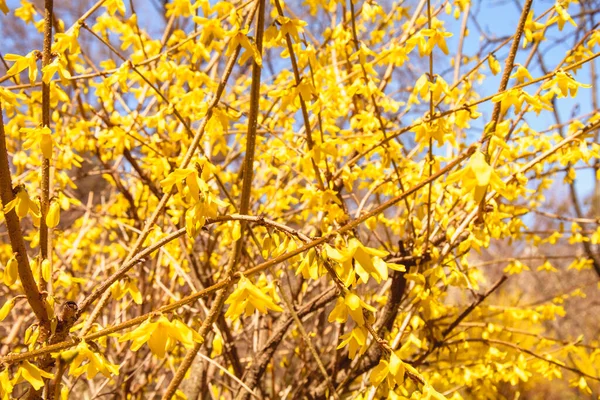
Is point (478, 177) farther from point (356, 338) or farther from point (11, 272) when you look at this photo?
point (11, 272)

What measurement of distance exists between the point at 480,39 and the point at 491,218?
283cm

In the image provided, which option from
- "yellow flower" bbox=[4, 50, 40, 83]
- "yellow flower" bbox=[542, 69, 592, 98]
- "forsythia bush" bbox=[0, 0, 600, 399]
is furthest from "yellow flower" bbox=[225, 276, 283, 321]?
"yellow flower" bbox=[542, 69, 592, 98]

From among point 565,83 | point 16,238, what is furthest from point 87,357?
point 565,83

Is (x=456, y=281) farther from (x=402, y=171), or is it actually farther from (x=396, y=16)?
(x=396, y=16)

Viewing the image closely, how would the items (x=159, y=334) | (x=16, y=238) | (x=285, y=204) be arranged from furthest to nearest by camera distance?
(x=285, y=204)
(x=16, y=238)
(x=159, y=334)

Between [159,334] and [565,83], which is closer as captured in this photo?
[159,334]

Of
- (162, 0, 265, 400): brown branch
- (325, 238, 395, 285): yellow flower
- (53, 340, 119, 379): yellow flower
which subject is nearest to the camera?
(53, 340, 119, 379): yellow flower

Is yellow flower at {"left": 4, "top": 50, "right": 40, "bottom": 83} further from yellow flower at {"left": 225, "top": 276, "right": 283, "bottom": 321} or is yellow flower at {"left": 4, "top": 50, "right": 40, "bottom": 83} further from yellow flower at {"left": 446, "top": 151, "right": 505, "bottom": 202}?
yellow flower at {"left": 446, "top": 151, "right": 505, "bottom": 202}

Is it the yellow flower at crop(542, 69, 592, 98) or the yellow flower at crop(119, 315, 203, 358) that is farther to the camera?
the yellow flower at crop(542, 69, 592, 98)

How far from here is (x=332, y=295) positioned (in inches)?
81.0

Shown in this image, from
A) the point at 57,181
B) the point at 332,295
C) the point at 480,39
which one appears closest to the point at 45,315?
the point at 57,181

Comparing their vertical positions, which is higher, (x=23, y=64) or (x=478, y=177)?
(x=23, y=64)

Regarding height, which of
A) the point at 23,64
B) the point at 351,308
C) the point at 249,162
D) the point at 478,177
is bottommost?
the point at 351,308

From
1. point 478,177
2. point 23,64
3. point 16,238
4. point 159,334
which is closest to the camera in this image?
point 478,177
